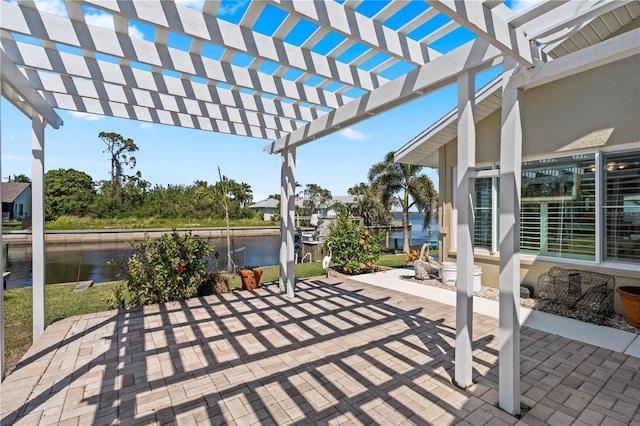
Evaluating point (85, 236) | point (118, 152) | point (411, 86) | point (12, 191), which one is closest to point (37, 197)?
point (411, 86)

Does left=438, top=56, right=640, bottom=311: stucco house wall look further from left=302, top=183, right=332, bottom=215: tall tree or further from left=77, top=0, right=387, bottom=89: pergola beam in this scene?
left=302, top=183, right=332, bottom=215: tall tree

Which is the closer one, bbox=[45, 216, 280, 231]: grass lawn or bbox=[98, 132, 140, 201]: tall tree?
bbox=[45, 216, 280, 231]: grass lawn

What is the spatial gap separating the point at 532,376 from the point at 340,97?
13.8 ft

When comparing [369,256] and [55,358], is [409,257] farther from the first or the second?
[55,358]

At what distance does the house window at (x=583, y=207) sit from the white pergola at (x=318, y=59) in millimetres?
2269

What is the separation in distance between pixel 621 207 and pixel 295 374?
19.1 feet

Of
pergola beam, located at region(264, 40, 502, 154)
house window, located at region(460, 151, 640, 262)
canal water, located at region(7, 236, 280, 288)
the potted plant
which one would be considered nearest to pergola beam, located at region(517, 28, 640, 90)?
pergola beam, located at region(264, 40, 502, 154)

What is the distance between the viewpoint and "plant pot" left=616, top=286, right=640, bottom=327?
180 inches

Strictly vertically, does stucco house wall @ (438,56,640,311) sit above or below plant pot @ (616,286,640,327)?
above

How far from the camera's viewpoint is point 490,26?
2258mm

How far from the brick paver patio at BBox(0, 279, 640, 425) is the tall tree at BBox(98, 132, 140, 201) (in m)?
41.4

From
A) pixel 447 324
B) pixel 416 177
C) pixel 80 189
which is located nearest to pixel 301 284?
pixel 447 324

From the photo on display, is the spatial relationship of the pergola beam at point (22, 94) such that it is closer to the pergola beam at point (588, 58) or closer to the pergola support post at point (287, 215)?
the pergola support post at point (287, 215)

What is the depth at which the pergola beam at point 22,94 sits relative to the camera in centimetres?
312
